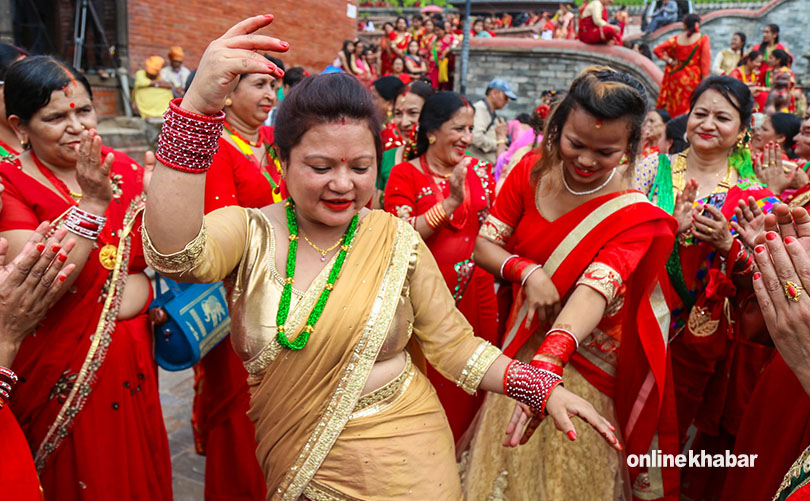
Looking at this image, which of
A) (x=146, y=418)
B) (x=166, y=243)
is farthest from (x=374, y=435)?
(x=146, y=418)

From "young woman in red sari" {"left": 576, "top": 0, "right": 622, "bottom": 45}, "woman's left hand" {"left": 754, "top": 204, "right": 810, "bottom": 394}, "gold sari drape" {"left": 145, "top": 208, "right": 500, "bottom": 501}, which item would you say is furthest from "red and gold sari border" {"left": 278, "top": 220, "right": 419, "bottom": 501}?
"young woman in red sari" {"left": 576, "top": 0, "right": 622, "bottom": 45}

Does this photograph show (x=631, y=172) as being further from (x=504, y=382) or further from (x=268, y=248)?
(x=268, y=248)

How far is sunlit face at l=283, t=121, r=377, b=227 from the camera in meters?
1.59

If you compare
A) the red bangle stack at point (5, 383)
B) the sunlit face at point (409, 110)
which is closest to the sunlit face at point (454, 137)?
the sunlit face at point (409, 110)

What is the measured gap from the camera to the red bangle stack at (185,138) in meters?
1.31

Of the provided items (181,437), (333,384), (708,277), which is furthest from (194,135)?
(181,437)

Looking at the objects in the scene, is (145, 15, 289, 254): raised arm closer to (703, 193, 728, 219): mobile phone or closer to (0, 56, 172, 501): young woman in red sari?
(0, 56, 172, 501): young woman in red sari

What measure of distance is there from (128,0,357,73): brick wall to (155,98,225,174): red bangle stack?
10.8 meters

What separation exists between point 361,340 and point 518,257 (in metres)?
1.02

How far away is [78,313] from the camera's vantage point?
7.30ft

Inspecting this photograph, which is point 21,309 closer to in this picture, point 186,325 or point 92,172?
point 92,172

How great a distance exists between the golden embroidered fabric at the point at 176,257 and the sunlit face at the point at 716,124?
108 inches

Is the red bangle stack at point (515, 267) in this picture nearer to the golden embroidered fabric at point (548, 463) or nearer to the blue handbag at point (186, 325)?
the golden embroidered fabric at point (548, 463)

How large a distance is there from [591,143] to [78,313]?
6.38 ft
